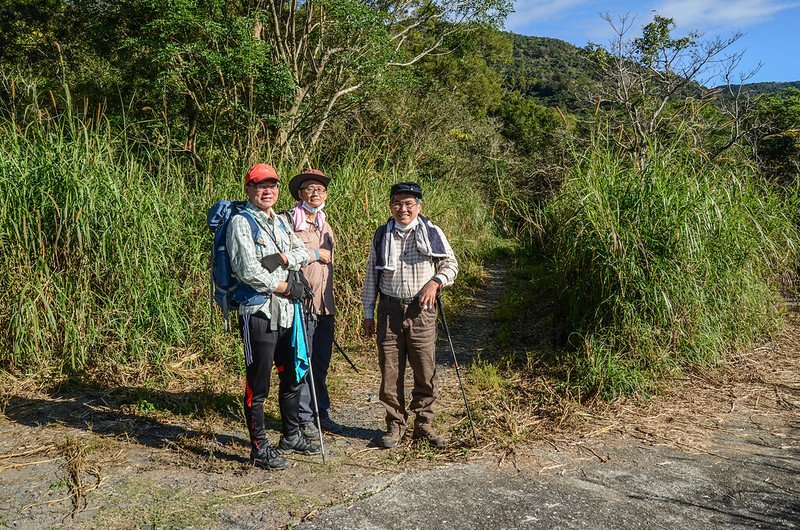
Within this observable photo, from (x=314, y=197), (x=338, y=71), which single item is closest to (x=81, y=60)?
(x=338, y=71)

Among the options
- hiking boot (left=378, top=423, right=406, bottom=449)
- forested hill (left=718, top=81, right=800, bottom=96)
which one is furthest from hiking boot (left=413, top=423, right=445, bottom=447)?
forested hill (left=718, top=81, right=800, bottom=96)

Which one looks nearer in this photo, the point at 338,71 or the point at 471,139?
the point at 338,71

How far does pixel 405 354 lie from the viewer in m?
4.03

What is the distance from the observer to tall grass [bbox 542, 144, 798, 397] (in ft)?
16.4

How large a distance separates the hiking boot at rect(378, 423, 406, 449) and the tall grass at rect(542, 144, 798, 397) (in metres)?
1.64

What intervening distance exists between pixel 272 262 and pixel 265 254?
0.08 m

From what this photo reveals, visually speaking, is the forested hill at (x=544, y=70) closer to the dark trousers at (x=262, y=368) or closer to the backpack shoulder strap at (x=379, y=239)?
the backpack shoulder strap at (x=379, y=239)

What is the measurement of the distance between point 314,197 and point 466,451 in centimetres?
194

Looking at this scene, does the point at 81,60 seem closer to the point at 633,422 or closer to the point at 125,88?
the point at 125,88

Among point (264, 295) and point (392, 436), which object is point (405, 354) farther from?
point (264, 295)

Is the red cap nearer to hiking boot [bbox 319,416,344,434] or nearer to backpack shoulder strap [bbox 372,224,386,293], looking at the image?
backpack shoulder strap [bbox 372,224,386,293]

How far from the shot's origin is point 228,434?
412 centimetres

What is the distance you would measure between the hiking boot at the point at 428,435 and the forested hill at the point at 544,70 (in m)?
28.2

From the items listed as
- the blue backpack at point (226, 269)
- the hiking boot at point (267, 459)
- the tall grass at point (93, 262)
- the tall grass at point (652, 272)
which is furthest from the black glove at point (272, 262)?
the tall grass at point (652, 272)
